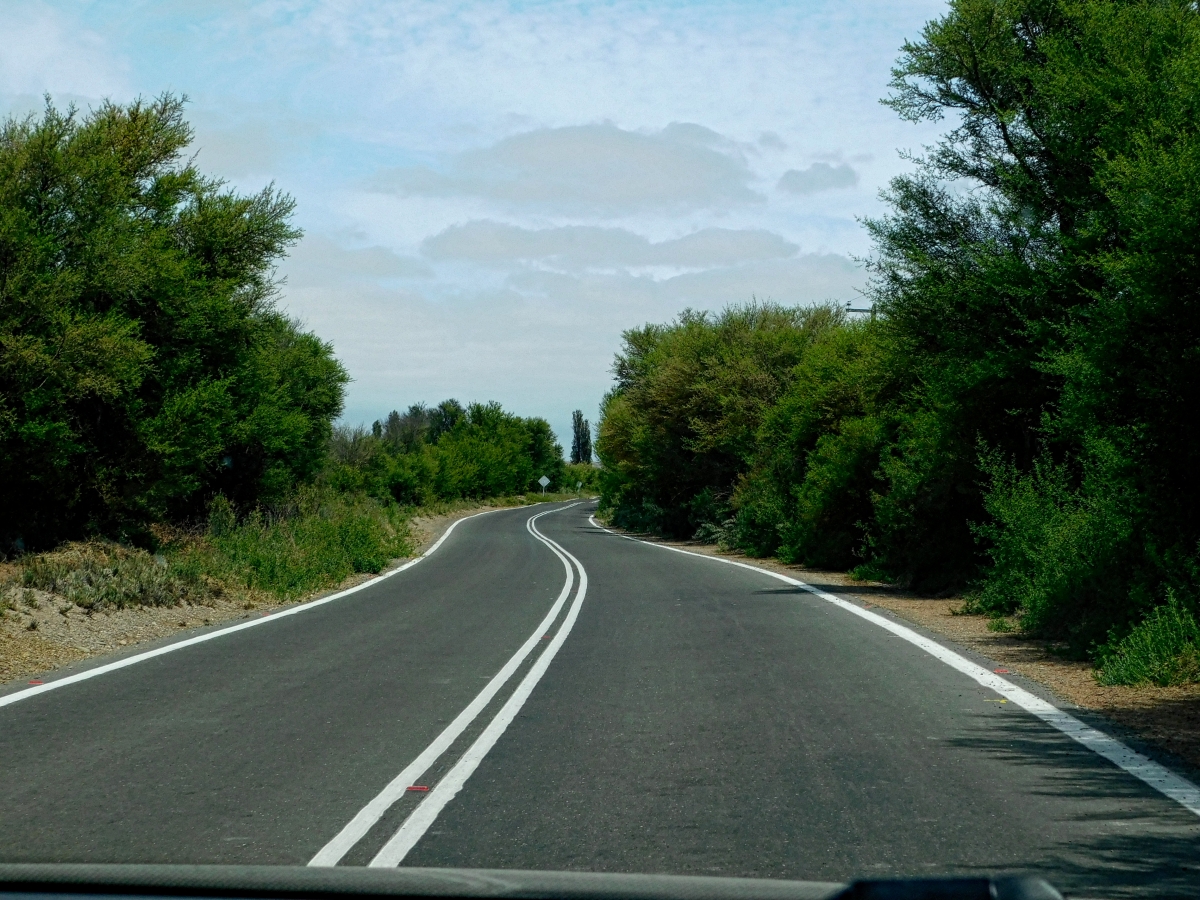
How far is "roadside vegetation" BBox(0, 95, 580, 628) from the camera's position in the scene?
19.7 m

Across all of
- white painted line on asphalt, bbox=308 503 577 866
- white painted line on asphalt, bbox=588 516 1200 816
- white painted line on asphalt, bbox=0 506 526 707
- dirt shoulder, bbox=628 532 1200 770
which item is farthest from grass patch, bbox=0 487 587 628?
dirt shoulder, bbox=628 532 1200 770

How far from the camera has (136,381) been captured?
22.2 meters

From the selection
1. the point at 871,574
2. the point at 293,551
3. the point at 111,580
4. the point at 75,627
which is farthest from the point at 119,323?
the point at 871,574

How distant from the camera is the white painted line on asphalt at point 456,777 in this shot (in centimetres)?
518

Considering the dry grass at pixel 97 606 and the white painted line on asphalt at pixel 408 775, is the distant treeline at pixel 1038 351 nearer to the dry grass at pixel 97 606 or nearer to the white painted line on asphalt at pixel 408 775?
the white painted line on asphalt at pixel 408 775

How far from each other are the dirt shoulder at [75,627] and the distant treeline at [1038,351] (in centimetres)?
1047

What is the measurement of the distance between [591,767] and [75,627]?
8768 mm

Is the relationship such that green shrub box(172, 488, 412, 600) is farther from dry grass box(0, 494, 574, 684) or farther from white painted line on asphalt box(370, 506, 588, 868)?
white painted line on asphalt box(370, 506, 588, 868)

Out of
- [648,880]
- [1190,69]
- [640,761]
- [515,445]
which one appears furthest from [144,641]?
[515,445]

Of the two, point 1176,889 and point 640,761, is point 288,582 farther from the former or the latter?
point 1176,889

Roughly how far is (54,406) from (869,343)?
17.4 m

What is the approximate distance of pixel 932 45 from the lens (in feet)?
65.8

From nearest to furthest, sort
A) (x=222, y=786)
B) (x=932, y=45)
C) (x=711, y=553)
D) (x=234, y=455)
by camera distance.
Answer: (x=222, y=786) → (x=932, y=45) → (x=234, y=455) → (x=711, y=553)

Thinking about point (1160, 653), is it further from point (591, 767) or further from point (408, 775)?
point (408, 775)
